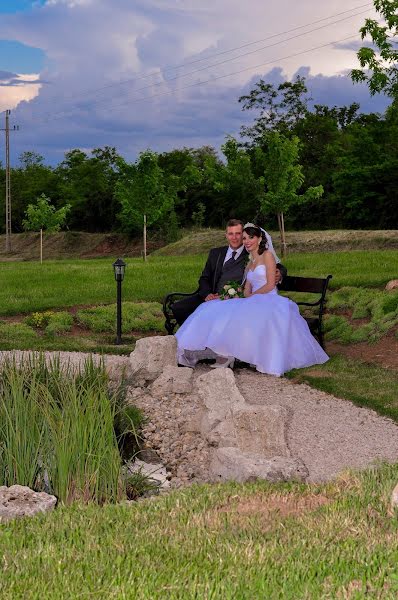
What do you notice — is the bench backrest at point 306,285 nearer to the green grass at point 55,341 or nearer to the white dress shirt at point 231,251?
the white dress shirt at point 231,251

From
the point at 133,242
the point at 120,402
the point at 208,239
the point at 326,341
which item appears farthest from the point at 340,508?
the point at 133,242

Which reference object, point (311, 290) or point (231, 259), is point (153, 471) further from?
point (311, 290)

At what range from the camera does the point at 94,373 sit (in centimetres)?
832

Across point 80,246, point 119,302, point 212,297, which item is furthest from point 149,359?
point 80,246

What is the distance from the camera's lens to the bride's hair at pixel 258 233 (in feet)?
35.1

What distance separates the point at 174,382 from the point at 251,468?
3.30 meters

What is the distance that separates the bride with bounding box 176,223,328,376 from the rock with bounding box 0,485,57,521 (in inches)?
187

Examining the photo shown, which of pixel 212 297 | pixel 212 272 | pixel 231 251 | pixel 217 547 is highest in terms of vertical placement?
pixel 231 251

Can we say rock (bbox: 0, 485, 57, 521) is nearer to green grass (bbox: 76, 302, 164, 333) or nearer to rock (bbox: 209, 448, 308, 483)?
rock (bbox: 209, 448, 308, 483)

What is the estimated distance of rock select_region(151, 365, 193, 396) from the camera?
31.0ft

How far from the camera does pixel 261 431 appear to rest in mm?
7336

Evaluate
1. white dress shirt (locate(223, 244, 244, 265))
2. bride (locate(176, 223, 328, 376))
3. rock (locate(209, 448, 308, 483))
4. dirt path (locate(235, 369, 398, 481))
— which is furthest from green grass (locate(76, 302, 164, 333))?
rock (locate(209, 448, 308, 483))

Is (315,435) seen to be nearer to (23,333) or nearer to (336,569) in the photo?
(336,569)

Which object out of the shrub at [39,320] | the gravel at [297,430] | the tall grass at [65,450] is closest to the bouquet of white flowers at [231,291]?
the gravel at [297,430]
